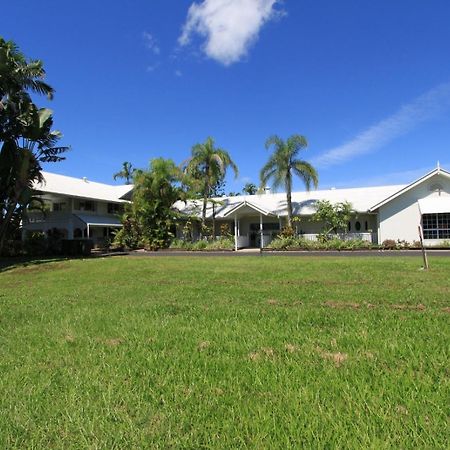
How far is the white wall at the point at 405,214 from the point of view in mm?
27531

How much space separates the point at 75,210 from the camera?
119ft

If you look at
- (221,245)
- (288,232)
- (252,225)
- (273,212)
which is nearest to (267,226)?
(252,225)

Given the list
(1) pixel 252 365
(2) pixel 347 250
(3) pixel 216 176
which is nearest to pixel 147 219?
(3) pixel 216 176

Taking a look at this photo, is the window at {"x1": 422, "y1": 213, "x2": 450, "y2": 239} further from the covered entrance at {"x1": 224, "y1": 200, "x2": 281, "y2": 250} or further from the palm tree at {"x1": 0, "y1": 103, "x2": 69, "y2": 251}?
the palm tree at {"x1": 0, "y1": 103, "x2": 69, "y2": 251}

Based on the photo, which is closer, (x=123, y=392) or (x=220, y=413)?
(x=220, y=413)

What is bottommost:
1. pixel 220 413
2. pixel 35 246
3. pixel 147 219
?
pixel 220 413

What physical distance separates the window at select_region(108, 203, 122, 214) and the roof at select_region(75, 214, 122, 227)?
3.21ft

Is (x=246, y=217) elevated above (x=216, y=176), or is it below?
below

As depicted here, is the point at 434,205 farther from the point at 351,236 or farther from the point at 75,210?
the point at 75,210

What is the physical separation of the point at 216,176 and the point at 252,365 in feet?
95.1

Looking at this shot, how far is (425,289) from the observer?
9648 millimetres

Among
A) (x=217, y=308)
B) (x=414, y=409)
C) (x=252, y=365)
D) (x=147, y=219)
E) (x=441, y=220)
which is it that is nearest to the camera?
(x=414, y=409)

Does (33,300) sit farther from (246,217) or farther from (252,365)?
(246,217)

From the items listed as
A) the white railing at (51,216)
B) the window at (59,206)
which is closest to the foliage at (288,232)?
the white railing at (51,216)
